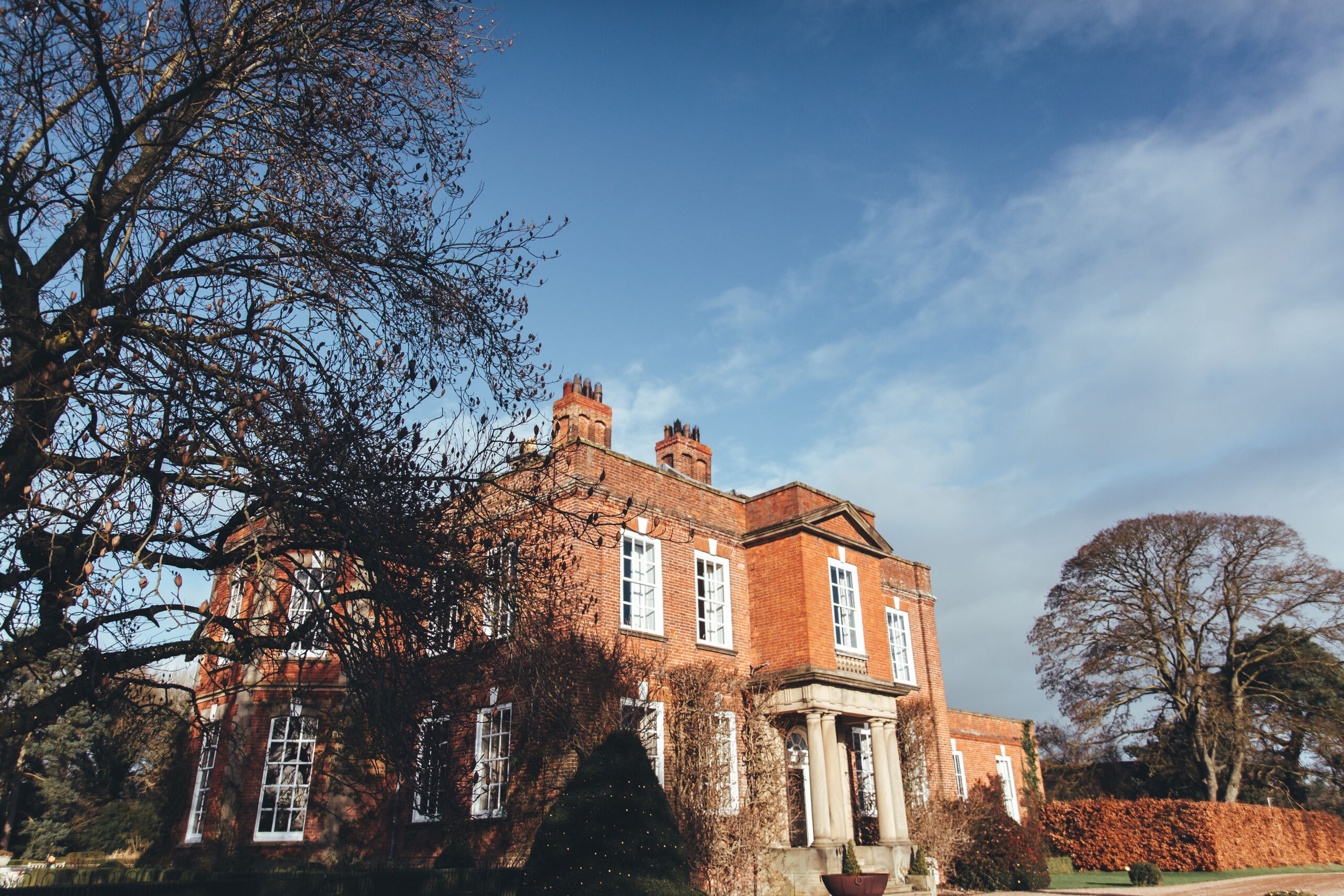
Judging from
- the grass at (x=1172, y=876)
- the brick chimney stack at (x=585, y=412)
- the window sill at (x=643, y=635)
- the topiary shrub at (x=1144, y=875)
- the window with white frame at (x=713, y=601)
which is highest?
the brick chimney stack at (x=585, y=412)

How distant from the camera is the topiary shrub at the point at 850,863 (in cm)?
1567

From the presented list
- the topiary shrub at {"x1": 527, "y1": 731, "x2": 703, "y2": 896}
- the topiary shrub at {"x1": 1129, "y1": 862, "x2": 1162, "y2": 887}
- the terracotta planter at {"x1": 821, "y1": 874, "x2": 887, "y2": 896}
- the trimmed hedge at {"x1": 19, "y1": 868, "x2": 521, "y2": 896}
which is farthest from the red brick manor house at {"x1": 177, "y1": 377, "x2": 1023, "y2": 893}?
the topiary shrub at {"x1": 1129, "y1": 862, "x2": 1162, "y2": 887}

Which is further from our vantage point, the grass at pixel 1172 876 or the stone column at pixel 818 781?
the grass at pixel 1172 876

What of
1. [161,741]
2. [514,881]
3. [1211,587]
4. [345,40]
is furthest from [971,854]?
[345,40]

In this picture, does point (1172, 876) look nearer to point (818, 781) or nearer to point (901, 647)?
point (901, 647)

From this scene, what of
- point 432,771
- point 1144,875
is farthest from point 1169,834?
point 432,771

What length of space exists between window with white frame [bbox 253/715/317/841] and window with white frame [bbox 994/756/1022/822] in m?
22.8

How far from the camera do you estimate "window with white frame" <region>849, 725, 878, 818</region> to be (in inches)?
803

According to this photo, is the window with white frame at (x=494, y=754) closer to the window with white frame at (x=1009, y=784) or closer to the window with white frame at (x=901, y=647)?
the window with white frame at (x=901, y=647)

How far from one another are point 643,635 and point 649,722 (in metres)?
1.67

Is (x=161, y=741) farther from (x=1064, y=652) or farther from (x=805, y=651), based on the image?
(x=1064, y=652)

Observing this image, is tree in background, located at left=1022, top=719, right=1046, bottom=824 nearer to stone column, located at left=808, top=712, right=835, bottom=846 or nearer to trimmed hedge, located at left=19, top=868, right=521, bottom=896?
stone column, located at left=808, top=712, right=835, bottom=846

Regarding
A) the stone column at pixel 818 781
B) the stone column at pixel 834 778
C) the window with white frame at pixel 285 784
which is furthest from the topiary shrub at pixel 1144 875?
the window with white frame at pixel 285 784

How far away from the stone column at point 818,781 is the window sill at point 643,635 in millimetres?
3465
